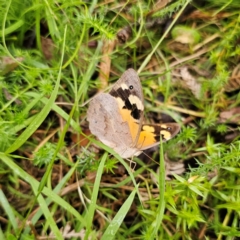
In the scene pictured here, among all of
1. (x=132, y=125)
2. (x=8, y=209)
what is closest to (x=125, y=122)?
(x=132, y=125)

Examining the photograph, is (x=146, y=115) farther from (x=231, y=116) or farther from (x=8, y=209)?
(x=8, y=209)

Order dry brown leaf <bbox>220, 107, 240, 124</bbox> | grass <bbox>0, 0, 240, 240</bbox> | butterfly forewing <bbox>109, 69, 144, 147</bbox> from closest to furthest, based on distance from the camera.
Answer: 1. butterfly forewing <bbox>109, 69, 144, 147</bbox>
2. grass <bbox>0, 0, 240, 240</bbox>
3. dry brown leaf <bbox>220, 107, 240, 124</bbox>

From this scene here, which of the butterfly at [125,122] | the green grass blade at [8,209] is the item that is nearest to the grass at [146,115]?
the green grass blade at [8,209]

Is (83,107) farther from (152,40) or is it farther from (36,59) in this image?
(152,40)

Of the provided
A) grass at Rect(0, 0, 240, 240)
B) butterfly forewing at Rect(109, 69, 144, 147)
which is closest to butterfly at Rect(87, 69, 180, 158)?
butterfly forewing at Rect(109, 69, 144, 147)

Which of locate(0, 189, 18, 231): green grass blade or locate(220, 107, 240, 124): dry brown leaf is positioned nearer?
locate(0, 189, 18, 231): green grass blade

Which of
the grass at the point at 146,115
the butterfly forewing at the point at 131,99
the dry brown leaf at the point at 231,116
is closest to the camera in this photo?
the butterfly forewing at the point at 131,99

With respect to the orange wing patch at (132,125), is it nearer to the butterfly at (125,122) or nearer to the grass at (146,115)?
the butterfly at (125,122)

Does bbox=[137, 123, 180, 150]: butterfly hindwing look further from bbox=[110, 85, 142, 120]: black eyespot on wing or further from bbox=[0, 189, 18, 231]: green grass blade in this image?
bbox=[0, 189, 18, 231]: green grass blade

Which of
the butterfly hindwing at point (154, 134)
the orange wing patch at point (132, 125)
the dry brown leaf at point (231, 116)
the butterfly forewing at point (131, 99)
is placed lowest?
the dry brown leaf at point (231, 116)
